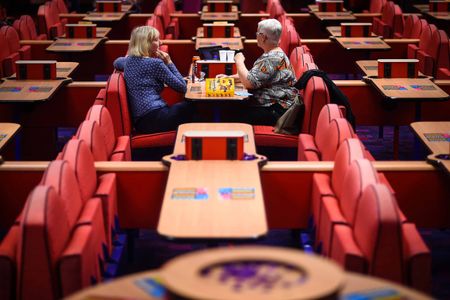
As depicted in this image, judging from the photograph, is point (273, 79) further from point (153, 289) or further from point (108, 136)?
point (153, 289)

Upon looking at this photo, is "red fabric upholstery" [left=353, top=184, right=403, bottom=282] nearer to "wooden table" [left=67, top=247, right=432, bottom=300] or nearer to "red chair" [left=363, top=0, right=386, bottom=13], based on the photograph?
"wooden table" [left=67, top=247, right=432, bottom=300]

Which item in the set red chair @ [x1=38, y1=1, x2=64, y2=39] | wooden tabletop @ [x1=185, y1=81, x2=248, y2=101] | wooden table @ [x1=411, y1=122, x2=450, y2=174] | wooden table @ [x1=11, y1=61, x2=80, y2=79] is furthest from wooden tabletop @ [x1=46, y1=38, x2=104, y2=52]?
wooden table @ [x1=411, y1=122, x2=450, y2=174]

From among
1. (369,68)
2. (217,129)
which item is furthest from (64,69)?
(217,129)

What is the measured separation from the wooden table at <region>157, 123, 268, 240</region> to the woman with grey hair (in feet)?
5.64

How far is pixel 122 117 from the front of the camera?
246 inches

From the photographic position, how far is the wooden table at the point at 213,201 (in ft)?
12.0

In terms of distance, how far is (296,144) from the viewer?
6.23 m

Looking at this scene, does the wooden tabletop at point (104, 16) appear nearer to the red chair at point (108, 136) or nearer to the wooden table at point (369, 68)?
the wooden table at point (369, 68)

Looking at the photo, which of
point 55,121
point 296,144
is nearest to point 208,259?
point 296,144

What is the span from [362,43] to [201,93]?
2.99 meters

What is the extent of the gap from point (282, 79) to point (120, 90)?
116 centimetres

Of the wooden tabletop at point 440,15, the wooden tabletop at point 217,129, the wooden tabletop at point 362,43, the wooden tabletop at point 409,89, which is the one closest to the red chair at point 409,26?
the wooden tabletop at point 362,43

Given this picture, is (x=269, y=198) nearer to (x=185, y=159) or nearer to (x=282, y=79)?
(x=185, y=159)

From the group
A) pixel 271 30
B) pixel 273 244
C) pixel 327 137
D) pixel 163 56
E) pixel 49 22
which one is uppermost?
pixel 271 30
